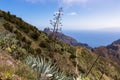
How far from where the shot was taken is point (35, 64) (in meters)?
9.18

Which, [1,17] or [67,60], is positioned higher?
[1,17]

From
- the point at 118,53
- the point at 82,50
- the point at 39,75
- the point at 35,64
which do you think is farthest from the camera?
the point at 118,53

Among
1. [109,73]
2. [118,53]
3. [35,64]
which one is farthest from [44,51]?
[118,53]

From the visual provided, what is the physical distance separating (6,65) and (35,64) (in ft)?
4.95

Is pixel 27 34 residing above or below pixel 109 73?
above

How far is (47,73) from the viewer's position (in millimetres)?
8898

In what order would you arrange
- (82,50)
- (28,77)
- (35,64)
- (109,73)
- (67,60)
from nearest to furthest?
(28,77) < (35,64) < (67,60) < (109,73) < (82,50)

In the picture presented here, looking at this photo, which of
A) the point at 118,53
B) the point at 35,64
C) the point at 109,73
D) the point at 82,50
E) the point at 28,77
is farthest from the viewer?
the point at 118,53

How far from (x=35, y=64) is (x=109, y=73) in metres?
35.8

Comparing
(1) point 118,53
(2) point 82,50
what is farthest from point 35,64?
(1) point 118,53

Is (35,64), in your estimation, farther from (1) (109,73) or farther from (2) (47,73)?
(1) (109,73)

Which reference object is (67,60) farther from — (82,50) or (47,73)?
(47,73)

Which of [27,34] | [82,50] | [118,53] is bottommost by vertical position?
[118,53]

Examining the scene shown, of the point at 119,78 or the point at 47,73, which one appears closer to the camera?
the point at 47,73
